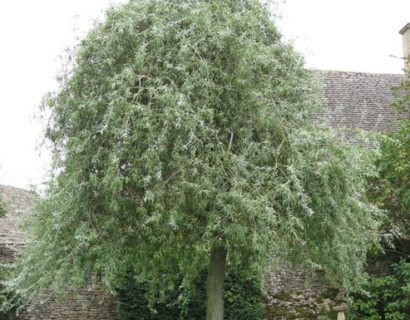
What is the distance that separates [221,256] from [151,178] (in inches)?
109

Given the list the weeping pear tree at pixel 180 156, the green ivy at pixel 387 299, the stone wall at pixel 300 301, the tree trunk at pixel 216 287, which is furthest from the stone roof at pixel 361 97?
the weeping pear tree at pixel 180 156

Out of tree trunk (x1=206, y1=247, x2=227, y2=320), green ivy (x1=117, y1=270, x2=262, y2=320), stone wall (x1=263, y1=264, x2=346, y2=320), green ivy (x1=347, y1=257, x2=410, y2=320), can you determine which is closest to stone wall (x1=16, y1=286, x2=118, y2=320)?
green ivy (x1=117, y1=270, x2=262, y2=320)

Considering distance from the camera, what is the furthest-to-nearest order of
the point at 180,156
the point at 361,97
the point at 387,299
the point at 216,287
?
the point at 361,97, the point at 387,299, the point at 216,287, the point at 180,156

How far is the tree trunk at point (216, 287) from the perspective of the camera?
9148 millimetres

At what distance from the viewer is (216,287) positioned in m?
9.26

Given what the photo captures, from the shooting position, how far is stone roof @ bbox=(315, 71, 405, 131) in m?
18.2

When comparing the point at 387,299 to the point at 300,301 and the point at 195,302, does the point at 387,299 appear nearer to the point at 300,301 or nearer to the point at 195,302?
the point at 300,301

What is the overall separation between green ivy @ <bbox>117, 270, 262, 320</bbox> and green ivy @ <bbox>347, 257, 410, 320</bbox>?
2683 millimetres

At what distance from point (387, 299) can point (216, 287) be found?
6.27 metres

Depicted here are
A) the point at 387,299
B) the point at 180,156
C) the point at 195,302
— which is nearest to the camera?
the point at 180,156

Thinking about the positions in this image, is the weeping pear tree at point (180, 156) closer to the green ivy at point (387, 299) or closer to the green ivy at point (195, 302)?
the green ivy at point (387, 299)

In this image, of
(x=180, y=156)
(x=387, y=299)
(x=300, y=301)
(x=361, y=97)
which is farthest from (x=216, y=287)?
(x=361, y=97)

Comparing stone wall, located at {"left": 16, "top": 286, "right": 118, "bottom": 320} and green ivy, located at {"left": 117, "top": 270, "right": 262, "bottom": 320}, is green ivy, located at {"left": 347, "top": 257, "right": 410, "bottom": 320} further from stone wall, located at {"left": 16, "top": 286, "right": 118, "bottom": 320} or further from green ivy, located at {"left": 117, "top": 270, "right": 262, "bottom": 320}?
stone wall, located at {"left": 16, "top": 286, "right": 118, "bottom": 320}

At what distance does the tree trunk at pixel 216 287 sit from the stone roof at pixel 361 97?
32.1 feet
